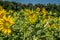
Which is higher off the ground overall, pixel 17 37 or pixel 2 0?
pixel 2 0

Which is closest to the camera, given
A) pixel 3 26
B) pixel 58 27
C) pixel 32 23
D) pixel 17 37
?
pixel 3 26

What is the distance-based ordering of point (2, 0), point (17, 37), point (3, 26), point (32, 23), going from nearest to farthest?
point (3, 26)
point (17, 37)
point (32, 23)
point (2, 0)

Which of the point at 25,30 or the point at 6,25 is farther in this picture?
the point at 25,30

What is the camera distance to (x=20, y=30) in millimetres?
4449

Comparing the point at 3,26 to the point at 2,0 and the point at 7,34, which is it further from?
the point at 2,0

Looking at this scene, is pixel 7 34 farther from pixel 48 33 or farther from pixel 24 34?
pixel 48 33

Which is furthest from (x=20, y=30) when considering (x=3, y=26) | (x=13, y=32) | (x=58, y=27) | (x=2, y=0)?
(x=2, y=0)

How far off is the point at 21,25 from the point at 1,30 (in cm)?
45

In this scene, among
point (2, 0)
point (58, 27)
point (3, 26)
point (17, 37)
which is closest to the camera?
point (3, 26)

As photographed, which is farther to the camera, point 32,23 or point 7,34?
point 32,23

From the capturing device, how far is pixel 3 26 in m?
4.11

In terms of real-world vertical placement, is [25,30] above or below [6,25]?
below

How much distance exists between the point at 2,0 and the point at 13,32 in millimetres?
3521

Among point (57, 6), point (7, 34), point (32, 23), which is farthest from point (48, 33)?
point (57, 6)
